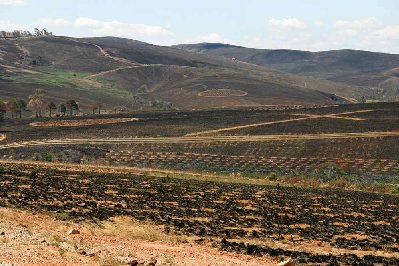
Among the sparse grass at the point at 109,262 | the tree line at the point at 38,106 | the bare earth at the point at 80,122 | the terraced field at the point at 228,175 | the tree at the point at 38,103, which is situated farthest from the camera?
the tree at the point at 38,103

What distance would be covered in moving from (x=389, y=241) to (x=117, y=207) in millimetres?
15354

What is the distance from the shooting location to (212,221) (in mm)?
31125

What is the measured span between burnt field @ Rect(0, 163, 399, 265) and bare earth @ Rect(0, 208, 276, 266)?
1672 mm

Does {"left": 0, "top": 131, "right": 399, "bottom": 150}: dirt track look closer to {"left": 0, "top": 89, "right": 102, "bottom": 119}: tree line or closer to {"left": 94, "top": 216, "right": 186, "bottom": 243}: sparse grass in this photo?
{"left": 0, "top": 89, "right": 102, "bottom": 119}: tree line

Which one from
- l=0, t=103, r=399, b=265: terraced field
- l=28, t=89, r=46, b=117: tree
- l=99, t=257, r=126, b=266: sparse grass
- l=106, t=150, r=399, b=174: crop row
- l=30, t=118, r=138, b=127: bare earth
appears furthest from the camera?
l=28, t=89, r=46, b=117: tree

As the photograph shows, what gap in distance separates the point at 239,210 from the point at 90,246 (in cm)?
1623

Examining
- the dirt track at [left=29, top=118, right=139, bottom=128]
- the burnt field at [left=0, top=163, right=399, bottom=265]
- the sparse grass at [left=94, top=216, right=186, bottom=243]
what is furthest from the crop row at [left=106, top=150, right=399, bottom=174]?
the sparse grass at [left=94, top=216, right=186, bottom=243]

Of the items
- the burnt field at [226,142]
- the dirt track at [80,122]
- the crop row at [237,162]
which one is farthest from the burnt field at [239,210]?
the dirt track at [80,122]

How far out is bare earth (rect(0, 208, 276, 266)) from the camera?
18.8m

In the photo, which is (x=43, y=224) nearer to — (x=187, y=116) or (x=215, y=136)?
(x=215, y=136)

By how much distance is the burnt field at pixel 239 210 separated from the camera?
26.4 metres

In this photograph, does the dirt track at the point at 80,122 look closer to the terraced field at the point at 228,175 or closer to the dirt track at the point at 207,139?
the terraced field at the point at 228,175

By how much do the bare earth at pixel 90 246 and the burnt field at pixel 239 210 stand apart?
1.67m

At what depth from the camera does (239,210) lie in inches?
1415
